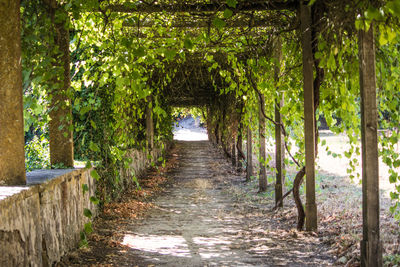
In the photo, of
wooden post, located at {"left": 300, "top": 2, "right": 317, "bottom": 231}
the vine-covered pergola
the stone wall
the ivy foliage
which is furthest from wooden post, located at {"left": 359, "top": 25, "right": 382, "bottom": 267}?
the stone wall

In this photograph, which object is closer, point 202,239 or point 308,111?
point 308,111

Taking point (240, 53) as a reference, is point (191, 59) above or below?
above

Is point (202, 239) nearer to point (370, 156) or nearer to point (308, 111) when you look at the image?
point (308, 111)

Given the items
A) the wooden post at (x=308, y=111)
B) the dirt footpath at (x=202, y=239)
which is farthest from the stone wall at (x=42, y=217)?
the wooden post at (x=308, y=111)

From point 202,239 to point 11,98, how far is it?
2.86 meters

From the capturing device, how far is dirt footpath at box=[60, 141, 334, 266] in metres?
4.14

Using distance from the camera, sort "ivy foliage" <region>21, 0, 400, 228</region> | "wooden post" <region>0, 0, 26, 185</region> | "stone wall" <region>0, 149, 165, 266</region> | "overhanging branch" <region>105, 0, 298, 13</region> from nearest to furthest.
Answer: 1. "stone wall" <region>0, 149, 165, 266</region>
2. "wooden post" <region>0, 0, 26, 185</region>
3. "ivy foliage" <region>21, 0, 400, 228</region>
4. "overhanging branch" <region>105, 0, 298, 13</region>

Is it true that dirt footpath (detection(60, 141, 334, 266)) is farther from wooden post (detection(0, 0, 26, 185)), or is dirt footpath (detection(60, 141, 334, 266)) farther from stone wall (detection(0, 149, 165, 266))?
wooden post (detection(0, 0, 26, 185))

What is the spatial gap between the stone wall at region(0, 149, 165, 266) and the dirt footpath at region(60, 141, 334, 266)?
30 cm

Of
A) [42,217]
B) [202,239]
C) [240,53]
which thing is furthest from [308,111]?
[240,53]

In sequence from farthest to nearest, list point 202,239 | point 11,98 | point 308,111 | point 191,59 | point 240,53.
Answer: point 191,59, point 240,53, point 202,239, point 308,111, point 11,98


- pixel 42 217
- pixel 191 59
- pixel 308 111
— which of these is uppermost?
pixel 191 59

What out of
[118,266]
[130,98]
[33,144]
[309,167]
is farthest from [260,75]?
[118,266]

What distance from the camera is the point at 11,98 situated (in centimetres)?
320
